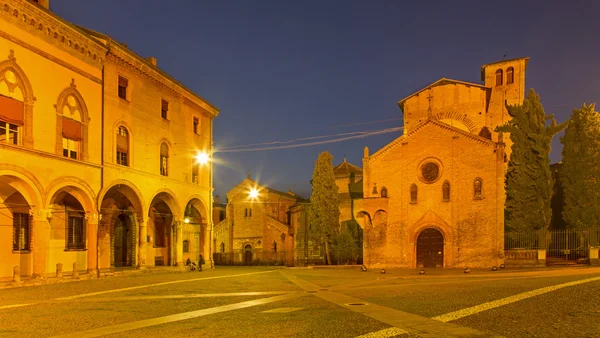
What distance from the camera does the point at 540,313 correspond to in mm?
10281

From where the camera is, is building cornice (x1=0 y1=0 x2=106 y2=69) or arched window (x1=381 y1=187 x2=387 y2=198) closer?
building cornice (x1=0 y1=0 x2=106 y2=69)

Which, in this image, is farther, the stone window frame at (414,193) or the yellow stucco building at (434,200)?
the stone window frame at (414,193)

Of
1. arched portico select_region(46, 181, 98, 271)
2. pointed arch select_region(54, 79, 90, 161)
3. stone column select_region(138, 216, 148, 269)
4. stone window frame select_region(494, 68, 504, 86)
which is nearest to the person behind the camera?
pointed arch select_region(54, 79, 90, 161)

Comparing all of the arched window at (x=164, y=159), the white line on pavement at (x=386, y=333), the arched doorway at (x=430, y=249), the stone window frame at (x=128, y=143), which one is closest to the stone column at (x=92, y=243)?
the stone window frame at (x=128, y=143)

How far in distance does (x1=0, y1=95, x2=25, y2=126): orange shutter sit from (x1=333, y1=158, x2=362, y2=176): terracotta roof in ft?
116

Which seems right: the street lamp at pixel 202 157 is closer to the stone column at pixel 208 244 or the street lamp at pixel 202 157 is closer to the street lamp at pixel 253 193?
the stone column at pixel 208 244

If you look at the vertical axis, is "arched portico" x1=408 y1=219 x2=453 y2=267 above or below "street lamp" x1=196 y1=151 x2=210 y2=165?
below

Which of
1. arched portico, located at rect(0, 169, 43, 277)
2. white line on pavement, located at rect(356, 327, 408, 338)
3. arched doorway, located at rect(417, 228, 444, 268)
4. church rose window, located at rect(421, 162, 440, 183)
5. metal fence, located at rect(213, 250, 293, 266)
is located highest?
church rose window, located at rect(421, 162, 440, 183)

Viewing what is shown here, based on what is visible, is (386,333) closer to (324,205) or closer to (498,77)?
(324,205)

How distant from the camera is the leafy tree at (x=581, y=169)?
93.1ft

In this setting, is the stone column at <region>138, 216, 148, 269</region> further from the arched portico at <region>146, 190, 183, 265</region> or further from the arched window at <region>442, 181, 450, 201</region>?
the arched window at <region>442, 181, 450, 201</region>

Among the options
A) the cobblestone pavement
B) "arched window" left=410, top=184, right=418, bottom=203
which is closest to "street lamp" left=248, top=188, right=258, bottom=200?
Result: "arched window" left=410, top=184, right=418, bottom=203

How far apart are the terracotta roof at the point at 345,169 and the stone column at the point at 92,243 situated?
104 feet

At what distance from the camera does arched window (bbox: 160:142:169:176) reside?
28178 mm
